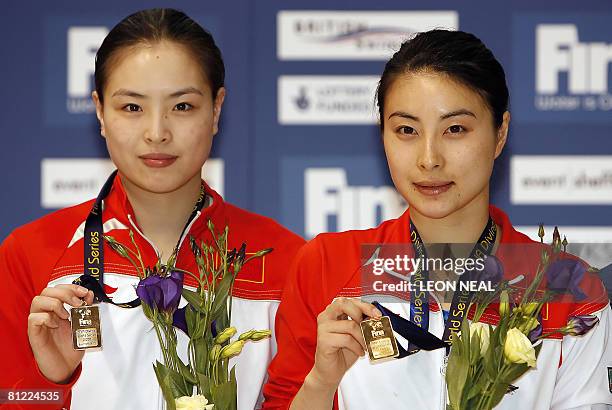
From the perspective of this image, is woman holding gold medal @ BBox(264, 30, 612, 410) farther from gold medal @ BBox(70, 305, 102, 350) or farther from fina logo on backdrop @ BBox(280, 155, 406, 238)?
fina logo on backdrop @ BBox(280, 155, 406, 238)

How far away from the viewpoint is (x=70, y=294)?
5.88ft

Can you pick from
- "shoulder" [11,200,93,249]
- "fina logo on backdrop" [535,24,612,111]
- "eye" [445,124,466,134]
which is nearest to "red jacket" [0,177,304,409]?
"shoulder" [11,200,93,249]

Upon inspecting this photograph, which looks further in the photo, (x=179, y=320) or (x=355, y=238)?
(x=355, y=238)

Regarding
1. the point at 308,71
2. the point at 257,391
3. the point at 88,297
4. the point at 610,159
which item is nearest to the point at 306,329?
the point at 257,391

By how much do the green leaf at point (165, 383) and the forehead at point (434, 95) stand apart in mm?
706

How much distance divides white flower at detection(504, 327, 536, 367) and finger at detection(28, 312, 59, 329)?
88cm

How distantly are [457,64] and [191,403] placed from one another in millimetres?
869

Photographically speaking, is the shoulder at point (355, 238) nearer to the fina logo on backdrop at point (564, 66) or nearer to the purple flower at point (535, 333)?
the purple flower at point (535, 333)

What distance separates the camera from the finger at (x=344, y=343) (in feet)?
5.53

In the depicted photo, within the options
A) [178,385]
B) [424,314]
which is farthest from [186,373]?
[424,314]

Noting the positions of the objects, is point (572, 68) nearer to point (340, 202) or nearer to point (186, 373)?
point (340, 202)

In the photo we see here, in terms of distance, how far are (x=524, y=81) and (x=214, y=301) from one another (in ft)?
6.98

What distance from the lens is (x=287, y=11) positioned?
3.52m

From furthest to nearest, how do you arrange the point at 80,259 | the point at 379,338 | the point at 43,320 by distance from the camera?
the point at 80,259, the point at 43,320, the point at 379,338
